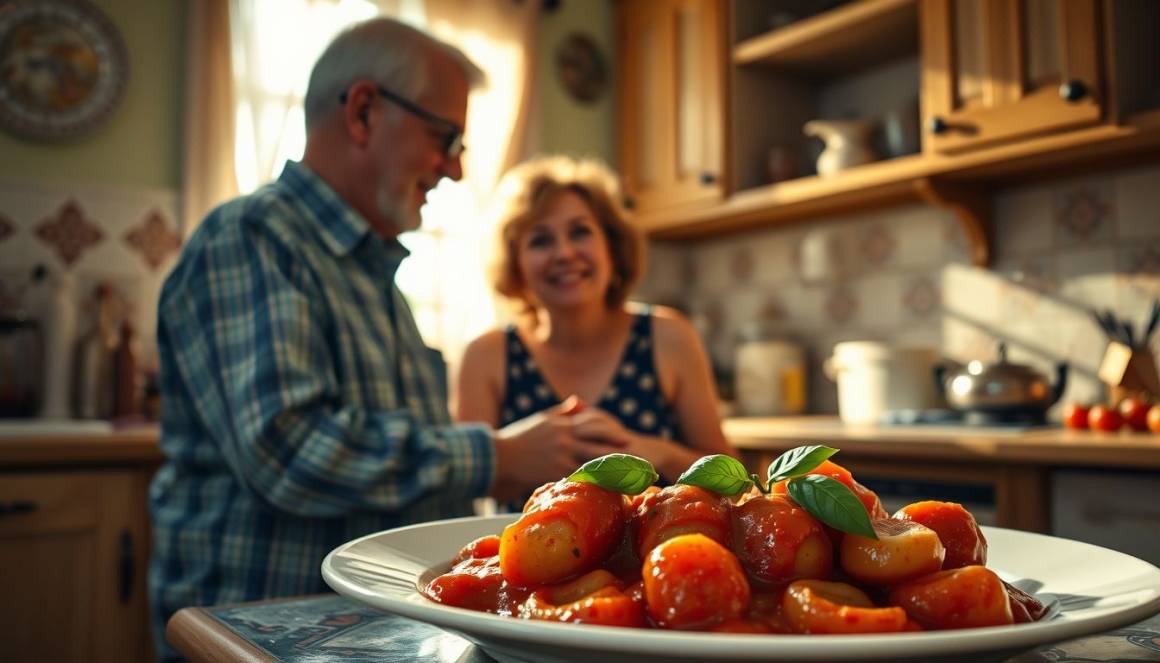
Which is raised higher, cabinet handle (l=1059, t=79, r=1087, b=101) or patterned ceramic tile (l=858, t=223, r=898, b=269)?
cabinet handle (l=1059, t=79, r=1087, b=101)

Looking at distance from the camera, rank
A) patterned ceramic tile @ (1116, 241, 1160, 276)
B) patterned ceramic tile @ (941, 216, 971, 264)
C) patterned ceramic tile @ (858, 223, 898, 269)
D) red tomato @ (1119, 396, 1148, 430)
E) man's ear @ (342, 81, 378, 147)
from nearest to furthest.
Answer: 1. man's ear @ (342, 81, 378, 147)
2. red tomato @ (1119, 396, 1148, 430)
3. patterned ceramic tile @ (1116, 241, 1160, 276)
4. patterned ceramic tile @ (941, 216, 971, 264)
5. patterned ceramic tile @ (858, 223, 898, 269)

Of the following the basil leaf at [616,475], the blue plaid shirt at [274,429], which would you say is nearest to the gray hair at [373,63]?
the blue plaid shirt at [274,429]

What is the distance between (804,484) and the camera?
479 mm

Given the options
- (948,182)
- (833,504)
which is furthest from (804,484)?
(948,182)

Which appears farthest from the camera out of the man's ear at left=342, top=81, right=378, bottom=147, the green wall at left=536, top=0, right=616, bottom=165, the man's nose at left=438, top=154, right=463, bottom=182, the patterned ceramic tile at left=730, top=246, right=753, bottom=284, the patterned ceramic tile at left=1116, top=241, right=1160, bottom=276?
the green wall at left=536, top=0, right=616, bottom=165

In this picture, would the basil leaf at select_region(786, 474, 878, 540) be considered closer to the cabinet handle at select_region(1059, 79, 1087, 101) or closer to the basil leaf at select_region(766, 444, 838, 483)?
the basil leaf at select_region(766, 444, 838, 483)

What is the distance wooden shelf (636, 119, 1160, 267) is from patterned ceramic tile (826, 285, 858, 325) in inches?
10.3

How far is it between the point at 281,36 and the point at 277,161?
1.35 feet

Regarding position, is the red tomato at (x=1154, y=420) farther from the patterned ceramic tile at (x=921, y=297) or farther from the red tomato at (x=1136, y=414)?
the patterned ceramic tile at (x=921, y=297)

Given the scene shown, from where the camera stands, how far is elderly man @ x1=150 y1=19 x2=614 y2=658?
3.82 ft

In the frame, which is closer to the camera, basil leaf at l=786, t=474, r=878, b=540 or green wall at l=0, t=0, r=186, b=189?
basil leaf at l=786, t=474, r=878, b=540

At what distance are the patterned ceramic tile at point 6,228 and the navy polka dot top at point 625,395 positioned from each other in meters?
1.49

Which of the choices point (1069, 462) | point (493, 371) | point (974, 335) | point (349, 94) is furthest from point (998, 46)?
point (349, 94)

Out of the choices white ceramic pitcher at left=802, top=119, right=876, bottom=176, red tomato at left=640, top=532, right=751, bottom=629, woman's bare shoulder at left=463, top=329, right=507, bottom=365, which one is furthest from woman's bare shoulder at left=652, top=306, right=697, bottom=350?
red tomato at left=640, top=532, right=751, bottom=629
